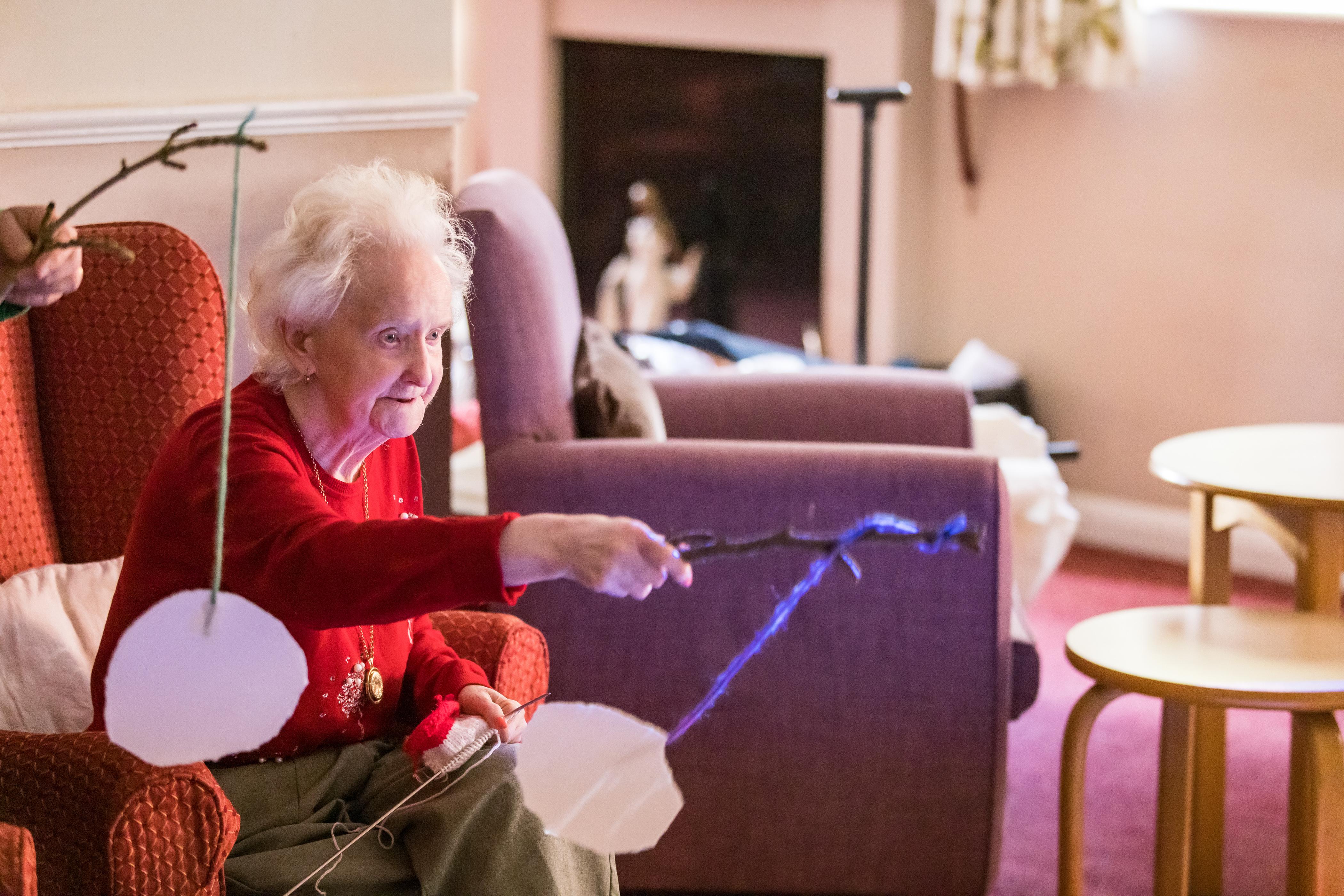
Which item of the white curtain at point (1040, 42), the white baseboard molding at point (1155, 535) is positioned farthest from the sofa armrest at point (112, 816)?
the white curtain at point (1040, 42)

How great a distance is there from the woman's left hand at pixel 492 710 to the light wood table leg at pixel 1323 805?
2.95 ft

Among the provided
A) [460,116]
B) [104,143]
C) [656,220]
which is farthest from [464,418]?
[656,220]

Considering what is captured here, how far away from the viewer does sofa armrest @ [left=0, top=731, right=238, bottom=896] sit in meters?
1.00

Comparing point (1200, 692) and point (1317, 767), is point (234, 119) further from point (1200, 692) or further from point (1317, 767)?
point (1317, 767)

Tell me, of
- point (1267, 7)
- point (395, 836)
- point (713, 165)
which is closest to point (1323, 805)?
point (395, 836)

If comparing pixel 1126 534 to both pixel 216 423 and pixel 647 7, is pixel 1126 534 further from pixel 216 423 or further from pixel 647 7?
pixel 216 423

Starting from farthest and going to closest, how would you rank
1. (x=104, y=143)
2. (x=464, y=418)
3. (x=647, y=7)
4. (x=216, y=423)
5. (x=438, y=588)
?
(x=647, y=7) → (x=464, y=418) → (x=104, y=143) → (x=216, y=423) → (x=438, y=588)

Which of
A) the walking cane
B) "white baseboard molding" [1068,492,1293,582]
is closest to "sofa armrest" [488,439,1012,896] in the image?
the walking cane

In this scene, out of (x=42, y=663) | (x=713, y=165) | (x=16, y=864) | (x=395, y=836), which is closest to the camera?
(x=16, y=864)

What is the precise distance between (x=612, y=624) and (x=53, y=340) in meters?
0.74

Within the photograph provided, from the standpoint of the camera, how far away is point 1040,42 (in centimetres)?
332

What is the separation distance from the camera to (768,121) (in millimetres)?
4129

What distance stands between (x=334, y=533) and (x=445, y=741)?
0.32 metres

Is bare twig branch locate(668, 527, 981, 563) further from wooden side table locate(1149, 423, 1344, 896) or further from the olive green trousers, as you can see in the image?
the olive green trousers
